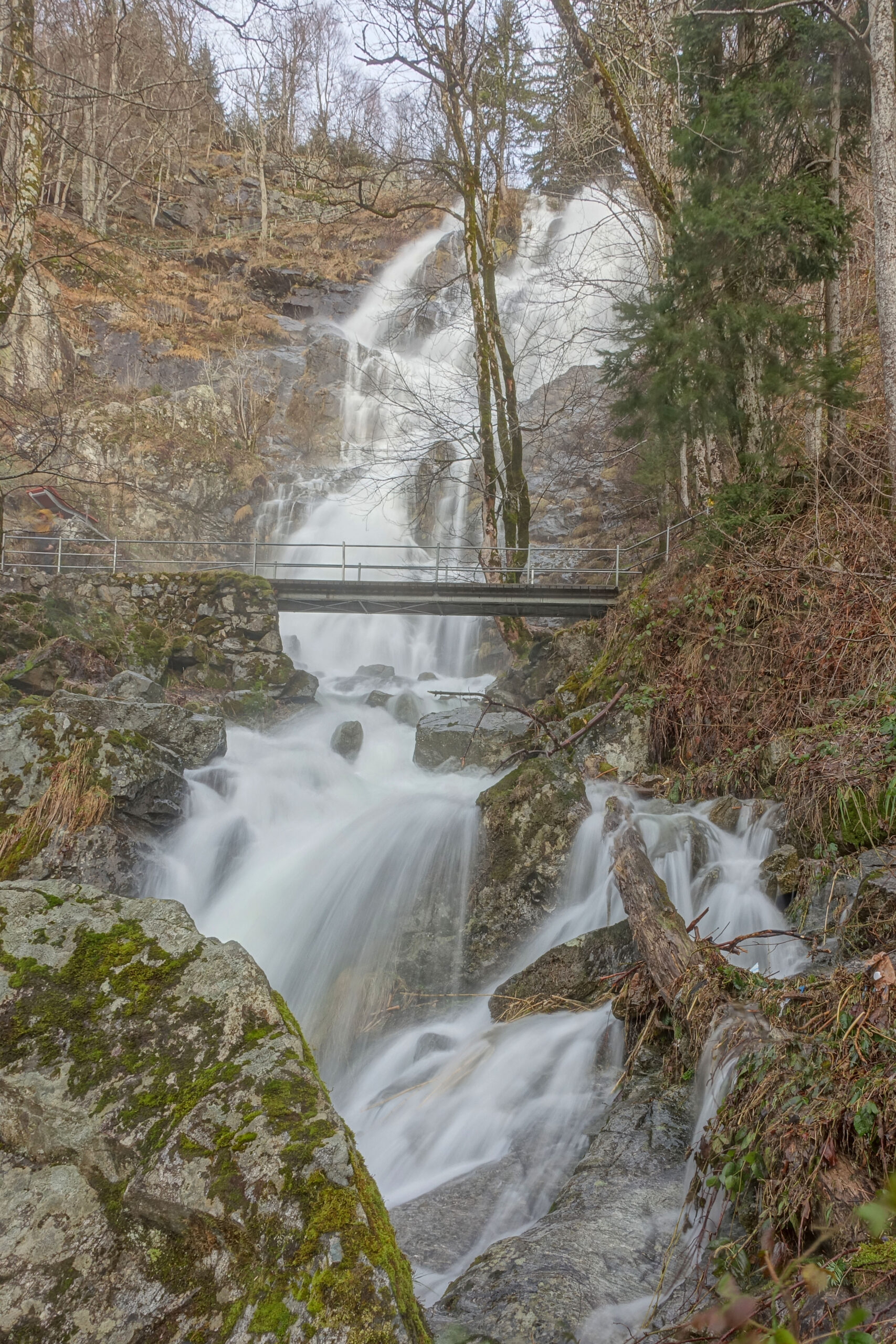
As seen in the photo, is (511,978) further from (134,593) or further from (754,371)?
(134,593)

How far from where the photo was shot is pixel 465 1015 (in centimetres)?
552

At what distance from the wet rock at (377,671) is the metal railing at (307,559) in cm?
204

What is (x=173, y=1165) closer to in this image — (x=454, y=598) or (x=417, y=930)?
(x=417, y=930)

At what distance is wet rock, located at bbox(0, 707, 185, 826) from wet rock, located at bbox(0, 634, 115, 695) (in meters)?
3.37

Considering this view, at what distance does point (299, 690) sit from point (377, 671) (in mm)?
3044

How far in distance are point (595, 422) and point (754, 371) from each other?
13407mm

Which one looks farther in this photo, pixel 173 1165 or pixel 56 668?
pixel 56 668

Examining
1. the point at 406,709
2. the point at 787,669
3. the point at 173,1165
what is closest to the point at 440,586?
the point at 406,709

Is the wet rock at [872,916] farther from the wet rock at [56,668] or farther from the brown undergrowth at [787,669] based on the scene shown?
the wet rock at [56,668]

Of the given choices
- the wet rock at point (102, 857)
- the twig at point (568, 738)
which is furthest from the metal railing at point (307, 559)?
the wet rock at point (102, 857)

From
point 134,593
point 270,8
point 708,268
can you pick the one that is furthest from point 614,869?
point 134,593

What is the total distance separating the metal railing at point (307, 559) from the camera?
16.4 m

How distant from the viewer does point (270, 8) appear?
504 cm

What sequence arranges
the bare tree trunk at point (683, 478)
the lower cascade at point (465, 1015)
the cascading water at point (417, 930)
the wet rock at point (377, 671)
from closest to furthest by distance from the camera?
the lower cascade at point (465, 1015)
the cascading water at point (417, 930)
the bare tree trunk at point (683, 478)
the wet rock at point (377, 671)
